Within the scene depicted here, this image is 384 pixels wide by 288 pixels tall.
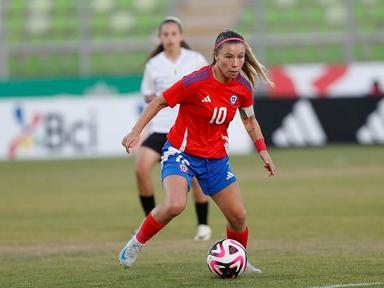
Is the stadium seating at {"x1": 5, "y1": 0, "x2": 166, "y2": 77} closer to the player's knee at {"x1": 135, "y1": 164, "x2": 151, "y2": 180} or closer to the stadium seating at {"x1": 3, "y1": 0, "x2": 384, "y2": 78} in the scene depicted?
the stadium seating at {"x1": 3, "y1": 0, "x2": 384, "y2": 78}

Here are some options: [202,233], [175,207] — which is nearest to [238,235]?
[175,207]

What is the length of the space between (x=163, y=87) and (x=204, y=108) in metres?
3.56

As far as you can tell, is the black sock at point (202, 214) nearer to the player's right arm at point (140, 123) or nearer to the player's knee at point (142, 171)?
the player's knee at point (142, 171)

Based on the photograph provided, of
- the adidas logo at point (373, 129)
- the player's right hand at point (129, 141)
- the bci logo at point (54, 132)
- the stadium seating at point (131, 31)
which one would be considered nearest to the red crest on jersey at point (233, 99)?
the player's right hand at point (129, 141)

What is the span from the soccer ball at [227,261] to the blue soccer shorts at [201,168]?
54 centimetres

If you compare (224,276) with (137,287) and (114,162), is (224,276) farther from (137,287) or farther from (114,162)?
(114,162)

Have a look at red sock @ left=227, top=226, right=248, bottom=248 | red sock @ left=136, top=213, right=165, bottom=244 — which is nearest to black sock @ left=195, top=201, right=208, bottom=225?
red sock @ left=227, top=226, right=248, bottom=248

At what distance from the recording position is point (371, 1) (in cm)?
3262

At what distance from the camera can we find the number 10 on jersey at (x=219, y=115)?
852cm

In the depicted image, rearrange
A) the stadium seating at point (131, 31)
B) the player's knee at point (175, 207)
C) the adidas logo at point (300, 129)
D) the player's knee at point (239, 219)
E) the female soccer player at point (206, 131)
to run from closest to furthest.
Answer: the player's knee at point (175, 207) → the female soccer player at point (206, 131) → the player's knee at point (239, 219) → the adidas logo at point (300, 129) → the stadium seating at point (131, 31)

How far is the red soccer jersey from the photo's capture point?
8.48 meters

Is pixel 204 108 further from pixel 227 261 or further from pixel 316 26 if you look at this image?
pixel 316 26

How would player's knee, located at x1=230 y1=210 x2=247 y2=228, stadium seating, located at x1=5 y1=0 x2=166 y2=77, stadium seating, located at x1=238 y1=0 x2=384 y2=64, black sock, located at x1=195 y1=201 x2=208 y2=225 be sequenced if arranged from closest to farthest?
player's knee, located at x1=230 y1=210 x2=247 y2=228
black sock, located at x1=195 y1=201 x2=208 y2=225
stadium seating, located at x1=238 y1=0 x2=384 y2=64
stadium seating, located at x1=5 y1=0 x2=166 y2=77

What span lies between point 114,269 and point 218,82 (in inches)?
81.0
